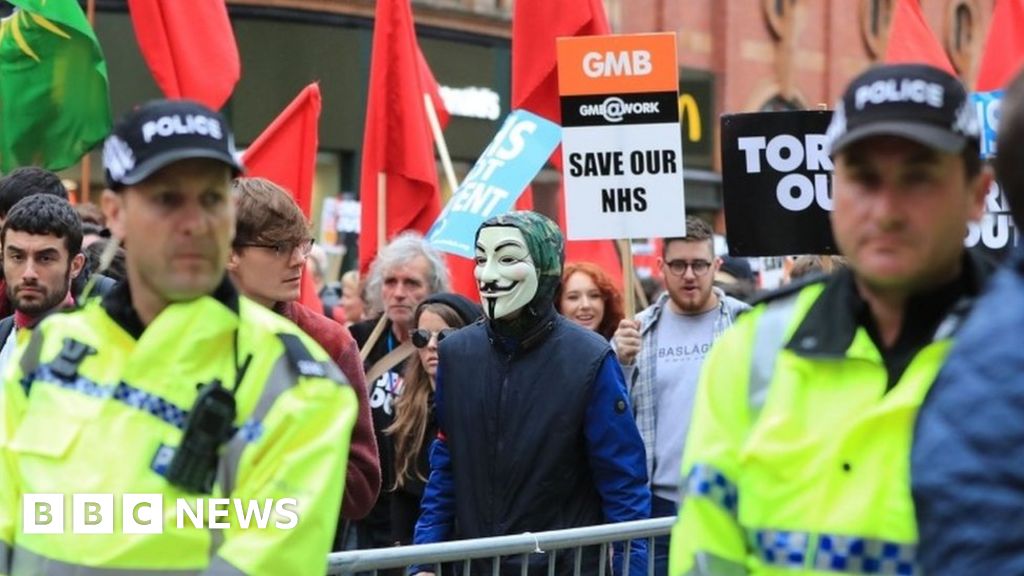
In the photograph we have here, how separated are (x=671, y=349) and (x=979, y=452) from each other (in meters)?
5.79

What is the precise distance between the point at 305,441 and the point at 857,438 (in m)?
1.00

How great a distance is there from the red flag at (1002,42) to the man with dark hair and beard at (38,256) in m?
6.03

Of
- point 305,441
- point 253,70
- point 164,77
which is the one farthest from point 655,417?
point 253,70

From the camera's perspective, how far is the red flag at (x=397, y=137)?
11.3m

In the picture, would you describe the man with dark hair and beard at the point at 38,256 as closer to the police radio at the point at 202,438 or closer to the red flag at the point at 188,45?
the police radio at the point at 202,438

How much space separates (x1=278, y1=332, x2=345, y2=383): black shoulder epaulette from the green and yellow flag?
707 cm

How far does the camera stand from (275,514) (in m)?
3.60

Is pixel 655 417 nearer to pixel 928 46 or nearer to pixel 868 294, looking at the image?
pixel 928 46

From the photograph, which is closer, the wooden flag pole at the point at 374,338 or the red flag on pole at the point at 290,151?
the wooden flag pole at the point at 374,338

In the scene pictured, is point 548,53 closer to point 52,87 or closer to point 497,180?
point 497,180

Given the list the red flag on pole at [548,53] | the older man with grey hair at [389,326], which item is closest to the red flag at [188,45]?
the red flag on pole at [548,53]

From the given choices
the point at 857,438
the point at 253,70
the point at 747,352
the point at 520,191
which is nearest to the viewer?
the point at 857,438

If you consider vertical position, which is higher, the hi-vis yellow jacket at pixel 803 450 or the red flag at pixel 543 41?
the red flag at pixel 543 41

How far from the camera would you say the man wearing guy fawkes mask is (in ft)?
20.6
